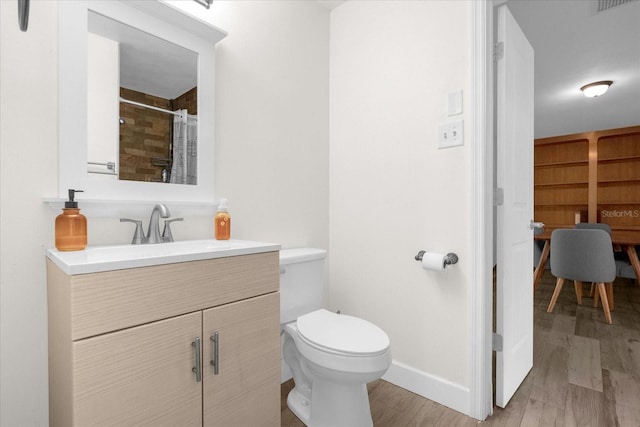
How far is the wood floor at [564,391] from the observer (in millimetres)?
1454

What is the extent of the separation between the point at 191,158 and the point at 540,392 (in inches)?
86.4

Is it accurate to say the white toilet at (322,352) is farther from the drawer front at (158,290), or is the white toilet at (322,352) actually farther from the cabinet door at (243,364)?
the drawer front at (158,290)

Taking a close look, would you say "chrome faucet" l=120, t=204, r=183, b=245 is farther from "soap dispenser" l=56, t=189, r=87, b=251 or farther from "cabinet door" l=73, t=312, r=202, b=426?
"cabinet door" l=73, t=312, r=202, b=426

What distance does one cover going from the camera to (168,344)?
912 mm

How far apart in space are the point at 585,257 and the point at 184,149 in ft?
11.5

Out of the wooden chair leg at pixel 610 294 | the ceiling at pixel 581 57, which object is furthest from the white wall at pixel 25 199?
the wooden chair leg at pixel 610 294

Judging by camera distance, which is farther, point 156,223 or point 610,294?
point 610,294

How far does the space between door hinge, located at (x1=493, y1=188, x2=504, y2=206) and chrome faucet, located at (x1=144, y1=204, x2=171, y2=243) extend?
1.51m

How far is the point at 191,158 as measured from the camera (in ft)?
4.73

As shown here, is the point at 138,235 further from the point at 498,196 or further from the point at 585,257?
the point at 585,257

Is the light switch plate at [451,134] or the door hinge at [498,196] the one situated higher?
the light switch plate at [451,134]

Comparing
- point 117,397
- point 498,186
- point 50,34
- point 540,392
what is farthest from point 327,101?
point 540,392

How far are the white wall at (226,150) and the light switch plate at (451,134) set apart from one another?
31.0 inches

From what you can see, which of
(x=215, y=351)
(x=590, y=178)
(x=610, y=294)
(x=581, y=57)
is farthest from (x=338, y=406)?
(x=590, y=178)
